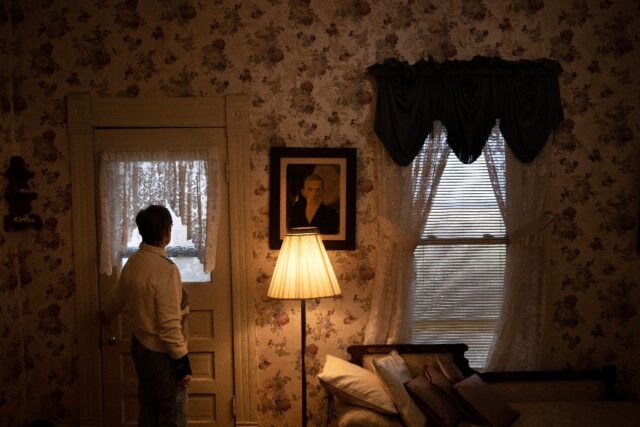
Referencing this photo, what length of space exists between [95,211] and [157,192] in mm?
438

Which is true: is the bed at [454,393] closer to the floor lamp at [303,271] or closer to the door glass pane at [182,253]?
the floor lamp at [303,271]

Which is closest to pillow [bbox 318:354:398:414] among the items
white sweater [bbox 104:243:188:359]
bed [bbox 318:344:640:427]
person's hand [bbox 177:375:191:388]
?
bed [bbox 318:344:640:427]

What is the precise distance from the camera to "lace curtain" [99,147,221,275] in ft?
9.86

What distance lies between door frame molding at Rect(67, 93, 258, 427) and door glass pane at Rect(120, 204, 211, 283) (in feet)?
0.69

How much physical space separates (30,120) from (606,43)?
3.85m

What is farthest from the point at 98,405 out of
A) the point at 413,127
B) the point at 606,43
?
the point at 606,43

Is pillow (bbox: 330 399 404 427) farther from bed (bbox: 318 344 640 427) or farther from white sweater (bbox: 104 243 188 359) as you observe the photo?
white sweater (bbox: 104 243 188 359)

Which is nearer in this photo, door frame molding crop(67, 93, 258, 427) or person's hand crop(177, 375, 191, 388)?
person's hand crop(177, 375, 191, 388)

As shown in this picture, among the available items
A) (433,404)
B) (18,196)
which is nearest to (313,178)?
(433,404)

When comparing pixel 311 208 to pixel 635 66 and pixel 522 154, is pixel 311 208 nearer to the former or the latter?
pixel 522 154

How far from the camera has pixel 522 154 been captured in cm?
315

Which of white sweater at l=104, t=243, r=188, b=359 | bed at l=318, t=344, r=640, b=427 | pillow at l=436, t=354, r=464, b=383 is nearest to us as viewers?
white sweater at l=104, t=243, r=188, b=359

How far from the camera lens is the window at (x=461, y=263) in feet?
10.6

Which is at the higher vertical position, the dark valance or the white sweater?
the dark valance
